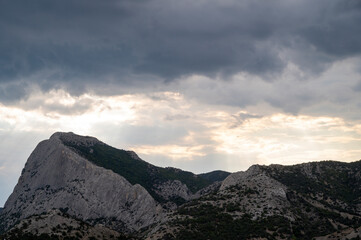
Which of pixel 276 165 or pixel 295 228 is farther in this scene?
pixel 276 165

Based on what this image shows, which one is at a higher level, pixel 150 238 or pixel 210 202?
pixel 210 202

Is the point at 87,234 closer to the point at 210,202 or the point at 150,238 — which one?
the point at 150,238

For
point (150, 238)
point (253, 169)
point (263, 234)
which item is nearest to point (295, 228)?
point (263, 234)

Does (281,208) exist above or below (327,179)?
below

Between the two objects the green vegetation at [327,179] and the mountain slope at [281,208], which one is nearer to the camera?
the mountain slope at [281,208]

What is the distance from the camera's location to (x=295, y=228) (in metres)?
120

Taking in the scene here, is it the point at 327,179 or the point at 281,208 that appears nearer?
the point at 281,208

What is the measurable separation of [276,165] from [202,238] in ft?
287

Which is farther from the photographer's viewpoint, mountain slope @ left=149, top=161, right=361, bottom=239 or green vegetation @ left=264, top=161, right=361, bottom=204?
green vegetation @ left=264, top=161, right=361, bottom=204

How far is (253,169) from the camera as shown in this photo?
18450cm

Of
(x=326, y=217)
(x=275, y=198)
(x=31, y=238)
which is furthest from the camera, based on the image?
(x=275, y=198)

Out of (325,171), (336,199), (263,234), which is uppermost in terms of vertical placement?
(325,171)

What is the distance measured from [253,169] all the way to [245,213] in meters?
54.5

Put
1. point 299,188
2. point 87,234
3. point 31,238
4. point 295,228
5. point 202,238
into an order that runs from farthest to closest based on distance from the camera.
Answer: point 299,188
point 295,228
point 202,238
point 87,234
point 31,238
